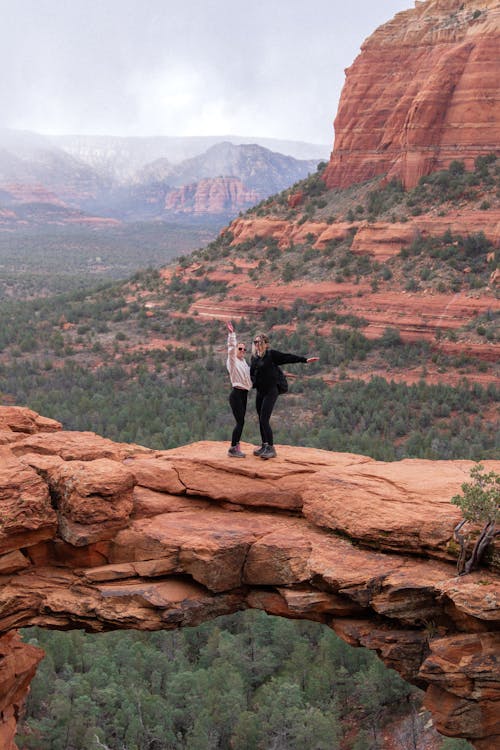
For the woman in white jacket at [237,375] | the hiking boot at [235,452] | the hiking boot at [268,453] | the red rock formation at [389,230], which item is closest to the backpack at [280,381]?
the woman in white jacket at [237,375]

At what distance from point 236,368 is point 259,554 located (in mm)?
2801

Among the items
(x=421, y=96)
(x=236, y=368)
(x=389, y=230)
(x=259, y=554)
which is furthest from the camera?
(x=421, y=96)

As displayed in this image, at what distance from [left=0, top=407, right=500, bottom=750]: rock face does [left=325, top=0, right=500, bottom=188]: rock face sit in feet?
143

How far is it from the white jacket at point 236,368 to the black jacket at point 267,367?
12 cm

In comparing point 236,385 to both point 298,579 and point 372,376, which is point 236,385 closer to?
point 298,579

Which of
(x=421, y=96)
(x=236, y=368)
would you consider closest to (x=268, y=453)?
(x=236, y=368)

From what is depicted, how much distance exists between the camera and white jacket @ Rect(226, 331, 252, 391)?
11.0 meters

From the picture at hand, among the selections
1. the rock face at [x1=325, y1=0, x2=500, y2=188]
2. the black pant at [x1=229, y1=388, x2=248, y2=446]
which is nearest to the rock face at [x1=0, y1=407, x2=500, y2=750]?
the black pant at [x1=229, y1=388, x2=248, y2=446]

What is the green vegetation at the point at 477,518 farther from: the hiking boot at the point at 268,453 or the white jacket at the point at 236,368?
the white jacket at the point at 236,368

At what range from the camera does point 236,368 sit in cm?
1102

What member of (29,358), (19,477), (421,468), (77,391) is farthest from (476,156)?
(19,477)

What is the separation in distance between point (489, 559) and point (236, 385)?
4.48 metres

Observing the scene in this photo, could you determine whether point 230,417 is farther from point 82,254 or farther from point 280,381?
point 82,254

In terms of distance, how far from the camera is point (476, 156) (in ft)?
160
